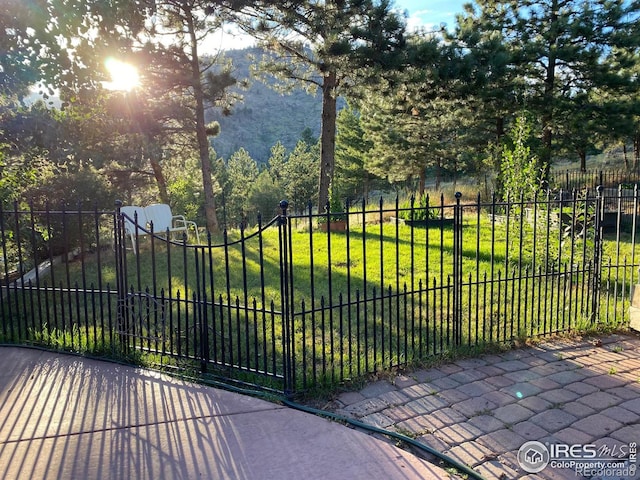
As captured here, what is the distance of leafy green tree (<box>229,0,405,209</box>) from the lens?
10.7 meters

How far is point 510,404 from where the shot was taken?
340 cm

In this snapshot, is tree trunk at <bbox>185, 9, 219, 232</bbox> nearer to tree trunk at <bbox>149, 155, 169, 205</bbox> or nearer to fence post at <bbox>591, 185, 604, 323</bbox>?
tree trunk at <bbox>149, 155, 169, 205</bbox>

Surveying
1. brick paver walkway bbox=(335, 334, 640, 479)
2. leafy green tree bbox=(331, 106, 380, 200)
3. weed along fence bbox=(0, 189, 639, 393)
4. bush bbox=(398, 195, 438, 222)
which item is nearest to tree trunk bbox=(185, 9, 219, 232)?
weed along fence bbox=(0, 189, 639, 393)

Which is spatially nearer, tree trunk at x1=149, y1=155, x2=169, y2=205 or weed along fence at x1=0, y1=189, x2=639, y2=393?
weed along fence at x1=0, y1=189, x2=639, y2=393

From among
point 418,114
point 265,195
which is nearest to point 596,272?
point 418,114

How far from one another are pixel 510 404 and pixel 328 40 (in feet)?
29.9

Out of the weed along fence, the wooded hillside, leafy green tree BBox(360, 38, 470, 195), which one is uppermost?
the wooded hillside

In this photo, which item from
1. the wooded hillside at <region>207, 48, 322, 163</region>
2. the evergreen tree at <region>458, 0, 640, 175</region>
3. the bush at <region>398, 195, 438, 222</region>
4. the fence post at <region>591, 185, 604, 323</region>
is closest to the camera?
the bush at <region>398, 195, 438, 222</region>

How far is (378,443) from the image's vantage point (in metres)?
2.93

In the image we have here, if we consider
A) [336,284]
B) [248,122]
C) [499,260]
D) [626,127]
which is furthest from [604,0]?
[248,122]

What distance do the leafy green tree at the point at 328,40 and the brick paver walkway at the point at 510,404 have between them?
816 centimetres

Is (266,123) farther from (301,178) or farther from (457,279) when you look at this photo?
→ (457,279)

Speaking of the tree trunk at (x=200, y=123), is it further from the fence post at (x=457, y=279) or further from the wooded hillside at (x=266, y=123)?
the wooded hillside at (x=266, y=123)

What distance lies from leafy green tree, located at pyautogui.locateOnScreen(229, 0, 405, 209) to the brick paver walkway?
26.8 ft
